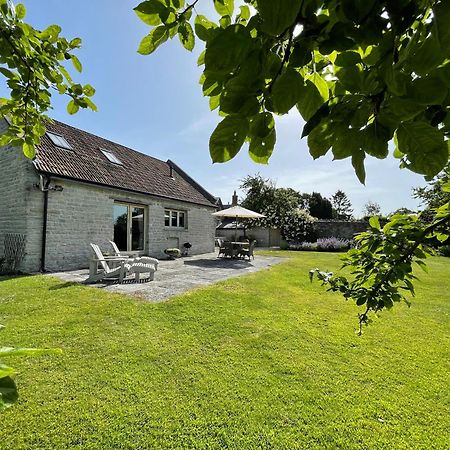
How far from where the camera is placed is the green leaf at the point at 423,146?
2.00ft

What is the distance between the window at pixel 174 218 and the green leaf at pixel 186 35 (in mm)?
15016

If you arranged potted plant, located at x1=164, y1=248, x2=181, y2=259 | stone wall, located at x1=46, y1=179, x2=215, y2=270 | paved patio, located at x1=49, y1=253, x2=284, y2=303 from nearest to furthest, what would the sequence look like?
1. paved patio, located at x1=49, y1=253, x2=284, y2=303
2. stone wall, located at x1=46, y1=179, x2=215, y2=270
3. potted plant, located at x1=164, y1=248, x2=181, y2=259

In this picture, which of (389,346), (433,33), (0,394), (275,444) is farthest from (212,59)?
(389,346)

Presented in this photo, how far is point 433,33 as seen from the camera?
500 millimetres

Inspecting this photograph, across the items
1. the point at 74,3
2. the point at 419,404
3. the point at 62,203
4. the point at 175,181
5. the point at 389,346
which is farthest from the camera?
the point at 175,181

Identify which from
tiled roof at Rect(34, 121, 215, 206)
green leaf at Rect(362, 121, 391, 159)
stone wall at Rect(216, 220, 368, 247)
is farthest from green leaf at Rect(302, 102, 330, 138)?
stone wall at Rect(216, 220, 368, 247)

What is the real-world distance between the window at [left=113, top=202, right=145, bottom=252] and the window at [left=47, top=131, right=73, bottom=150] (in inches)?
132

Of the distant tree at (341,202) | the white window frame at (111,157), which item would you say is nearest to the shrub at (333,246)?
the white window frame at (111,157)

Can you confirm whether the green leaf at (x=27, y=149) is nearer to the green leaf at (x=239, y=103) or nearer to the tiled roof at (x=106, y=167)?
the green leaf at (x=239, y=103)

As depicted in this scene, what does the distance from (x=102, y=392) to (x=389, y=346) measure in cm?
415

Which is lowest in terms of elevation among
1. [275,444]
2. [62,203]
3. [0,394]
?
[275,444]

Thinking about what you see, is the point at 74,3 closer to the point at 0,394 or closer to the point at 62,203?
the point at 0,394

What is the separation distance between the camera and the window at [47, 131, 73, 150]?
11797 mm

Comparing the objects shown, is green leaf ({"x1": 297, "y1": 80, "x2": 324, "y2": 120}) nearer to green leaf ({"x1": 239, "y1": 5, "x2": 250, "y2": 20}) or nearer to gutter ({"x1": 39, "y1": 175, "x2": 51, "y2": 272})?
green leaf ({"x1": 239, "y1": 5, "x2": 250, "y2": 20})
